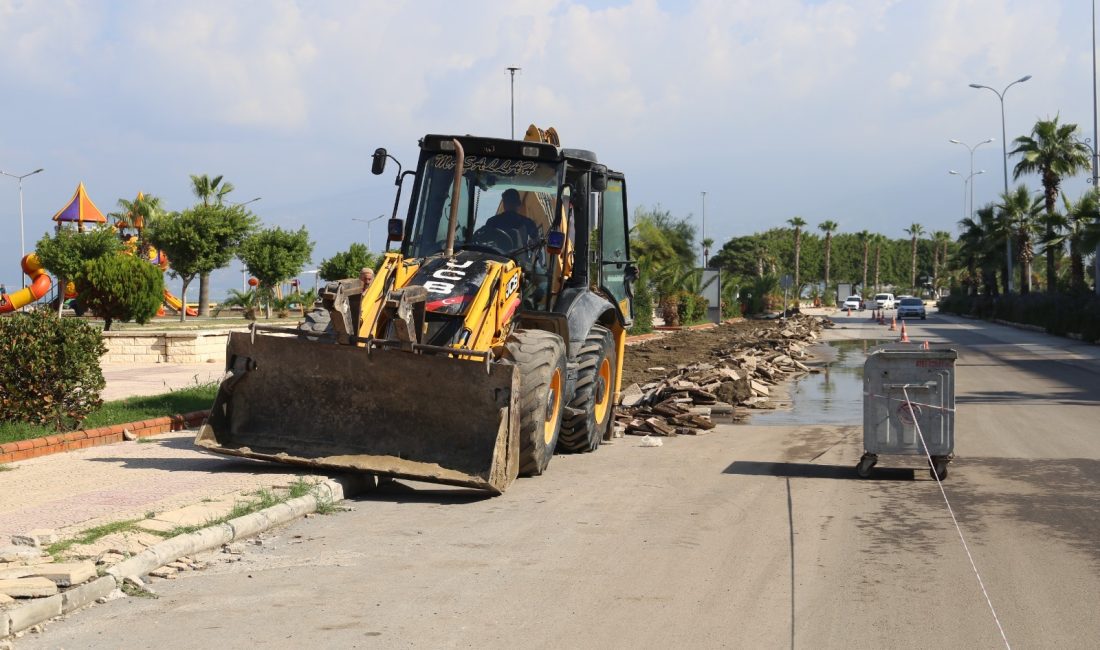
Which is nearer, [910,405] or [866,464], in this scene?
[910,405]

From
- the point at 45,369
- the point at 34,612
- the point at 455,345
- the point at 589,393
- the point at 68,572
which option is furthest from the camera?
the point at 589,393

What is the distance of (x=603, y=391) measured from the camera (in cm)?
1391

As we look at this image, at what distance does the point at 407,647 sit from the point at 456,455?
427 centimetres

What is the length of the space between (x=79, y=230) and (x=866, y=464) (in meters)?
49.1

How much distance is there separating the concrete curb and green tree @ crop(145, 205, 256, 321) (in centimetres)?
4164

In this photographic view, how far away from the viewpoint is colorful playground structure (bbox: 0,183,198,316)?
49.4 m

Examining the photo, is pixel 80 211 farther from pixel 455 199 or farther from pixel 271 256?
pixel 455 199

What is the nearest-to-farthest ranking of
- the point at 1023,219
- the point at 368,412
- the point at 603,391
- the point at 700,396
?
the point at 368,412, the point at 603,391, the point at 700,396, the point at 1023,219

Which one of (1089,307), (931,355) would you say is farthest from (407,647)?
(1089,307)

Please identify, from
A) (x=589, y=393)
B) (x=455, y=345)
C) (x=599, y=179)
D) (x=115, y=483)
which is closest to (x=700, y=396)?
(x=589, y=393)

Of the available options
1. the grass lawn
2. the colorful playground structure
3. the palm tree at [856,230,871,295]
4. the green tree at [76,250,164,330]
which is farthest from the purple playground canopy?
the palm tree at [856,230,871,295]

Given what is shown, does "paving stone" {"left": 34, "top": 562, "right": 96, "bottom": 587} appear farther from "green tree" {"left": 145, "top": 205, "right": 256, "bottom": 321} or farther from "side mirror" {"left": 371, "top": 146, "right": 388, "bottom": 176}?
"green tree" {"left": 145, "top": 205, "right": 256, "bottom": 321}

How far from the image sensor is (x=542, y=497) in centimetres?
1026

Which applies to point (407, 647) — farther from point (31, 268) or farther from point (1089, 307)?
point (31, 268)
